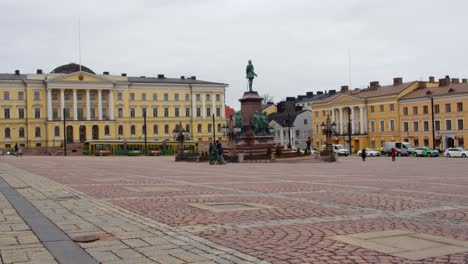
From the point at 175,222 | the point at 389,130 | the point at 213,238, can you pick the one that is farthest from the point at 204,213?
the point at 389,130

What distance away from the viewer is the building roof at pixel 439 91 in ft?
274

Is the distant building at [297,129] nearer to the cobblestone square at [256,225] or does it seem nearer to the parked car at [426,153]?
the parked car at [426,153]

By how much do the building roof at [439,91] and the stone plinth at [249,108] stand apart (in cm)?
4631

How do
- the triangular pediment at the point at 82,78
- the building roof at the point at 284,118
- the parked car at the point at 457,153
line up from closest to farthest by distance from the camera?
1. the parked car at the point at 457,153
2. the triangular pediment at the point at 82,78
3. the building roof at the point at 284,118

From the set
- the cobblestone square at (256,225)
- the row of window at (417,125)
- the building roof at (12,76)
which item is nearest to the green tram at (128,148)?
the building roof at (12,76)

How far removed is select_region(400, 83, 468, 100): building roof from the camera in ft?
274

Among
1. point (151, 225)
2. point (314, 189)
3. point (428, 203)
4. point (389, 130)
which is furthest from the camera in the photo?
point (389, 130)

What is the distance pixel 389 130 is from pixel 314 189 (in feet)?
279

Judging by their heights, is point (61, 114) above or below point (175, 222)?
above

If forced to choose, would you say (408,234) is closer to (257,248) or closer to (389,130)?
(257,248)

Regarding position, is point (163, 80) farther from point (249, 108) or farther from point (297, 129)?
point (249, 108)

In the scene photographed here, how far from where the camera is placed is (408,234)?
27.0 feet

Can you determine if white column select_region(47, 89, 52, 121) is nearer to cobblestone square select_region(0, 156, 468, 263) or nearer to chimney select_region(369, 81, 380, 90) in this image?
chimney select_region(369, 81, 380, 90)

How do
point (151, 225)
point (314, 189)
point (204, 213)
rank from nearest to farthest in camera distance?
1. point (151, 225)
2. point (204, 213)
3. point (314, 189)
